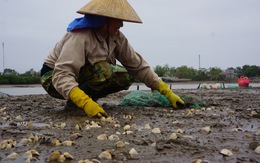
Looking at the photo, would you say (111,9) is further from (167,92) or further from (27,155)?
(27,155)

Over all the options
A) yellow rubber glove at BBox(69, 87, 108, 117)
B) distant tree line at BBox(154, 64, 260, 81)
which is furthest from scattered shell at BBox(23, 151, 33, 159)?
distant tree line at BBox(154, 64, 260, 81)

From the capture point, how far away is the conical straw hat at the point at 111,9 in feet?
10.7

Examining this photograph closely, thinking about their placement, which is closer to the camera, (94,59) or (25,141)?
(25,141)

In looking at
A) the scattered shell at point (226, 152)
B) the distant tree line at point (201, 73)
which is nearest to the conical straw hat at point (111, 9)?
the scattered shell at point (226, 152)

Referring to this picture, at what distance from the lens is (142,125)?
9.70ft

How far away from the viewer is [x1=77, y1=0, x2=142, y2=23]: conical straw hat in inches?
128

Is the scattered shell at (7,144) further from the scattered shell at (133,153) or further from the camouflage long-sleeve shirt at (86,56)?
the camouflage long-sleeve shirt at (86,56)

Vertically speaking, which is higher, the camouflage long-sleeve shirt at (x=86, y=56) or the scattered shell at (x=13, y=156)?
the camouflage long-sleeve shirt at (x=86, y=56)

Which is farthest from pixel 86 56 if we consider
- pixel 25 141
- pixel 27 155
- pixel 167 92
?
pixel 27 155

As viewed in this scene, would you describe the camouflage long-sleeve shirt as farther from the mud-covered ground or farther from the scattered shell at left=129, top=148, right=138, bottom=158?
the scattered shell at left=129, top=148, right=138, bottom=158

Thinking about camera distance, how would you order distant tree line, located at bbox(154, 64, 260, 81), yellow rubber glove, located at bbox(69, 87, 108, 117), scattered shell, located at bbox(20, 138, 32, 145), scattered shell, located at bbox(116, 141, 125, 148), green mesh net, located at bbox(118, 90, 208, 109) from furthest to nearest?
1. distant tree line, located at bbox(154, 64, 260, 81)
2. green mesh net, located at bbox(118, 90, 208, 109)
3. yellow rubber glove, located at bbox(69, 87, 108, 117)
4. scattered shell, located at bbox(20, 138, 32, 145)
5. scattered shell, located at bbox(116, 141, 125, 148)

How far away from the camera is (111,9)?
330cm

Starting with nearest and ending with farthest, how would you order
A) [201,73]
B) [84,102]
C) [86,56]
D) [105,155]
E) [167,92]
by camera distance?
1. [105,155]
2. [84,102]
3. [86,56]
4. [167,92]
5. [201,73]

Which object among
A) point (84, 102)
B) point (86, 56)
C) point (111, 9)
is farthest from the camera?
point (86, 56)
